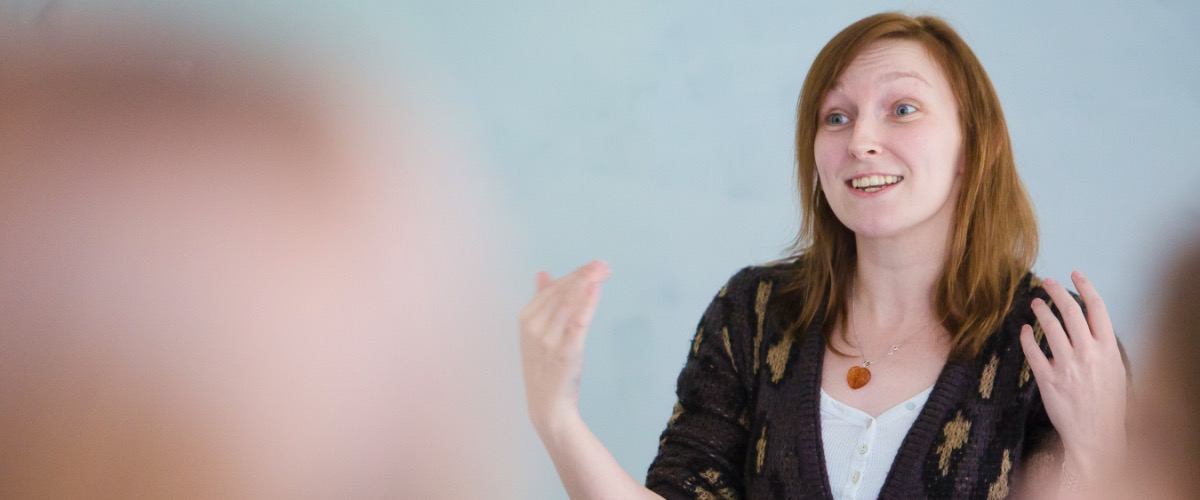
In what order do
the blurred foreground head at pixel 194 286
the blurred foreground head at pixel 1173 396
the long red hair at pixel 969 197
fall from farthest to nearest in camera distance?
the long red hair at pixel 969 197, the blurred foreground head at pixel 1173 396, the blurred foreground head at pixel 194 286

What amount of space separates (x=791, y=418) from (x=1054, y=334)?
0.34 meters

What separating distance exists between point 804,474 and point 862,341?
0.69 feet

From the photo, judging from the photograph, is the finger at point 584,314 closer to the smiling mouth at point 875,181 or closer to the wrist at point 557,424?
the wrist at point 557,424

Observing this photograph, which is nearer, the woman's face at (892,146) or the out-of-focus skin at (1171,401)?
the out-of-focus skin at (1171,401)

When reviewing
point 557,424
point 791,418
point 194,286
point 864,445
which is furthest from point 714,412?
point 194,286

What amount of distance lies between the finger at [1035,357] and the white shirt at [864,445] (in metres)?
0.15

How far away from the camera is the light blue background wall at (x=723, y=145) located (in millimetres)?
1933

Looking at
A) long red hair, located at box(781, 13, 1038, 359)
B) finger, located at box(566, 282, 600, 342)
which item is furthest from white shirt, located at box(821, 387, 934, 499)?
finger, located at box(566, 282, 600, 342)

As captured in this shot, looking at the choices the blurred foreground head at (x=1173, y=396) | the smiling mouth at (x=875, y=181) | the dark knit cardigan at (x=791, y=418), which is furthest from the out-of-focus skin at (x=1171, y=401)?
the smiling mouth at (x=875, y=181)

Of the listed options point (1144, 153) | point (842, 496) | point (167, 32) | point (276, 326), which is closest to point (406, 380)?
point (276, 326)

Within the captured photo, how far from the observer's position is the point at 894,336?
4.39 feet

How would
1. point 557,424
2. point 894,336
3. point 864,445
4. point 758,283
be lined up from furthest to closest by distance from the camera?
point 758,283 < point 894,336 < point 864,445 < point 557,424

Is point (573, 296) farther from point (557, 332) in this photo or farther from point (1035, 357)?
point (1035, 357)

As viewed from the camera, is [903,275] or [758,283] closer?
[903,275]
